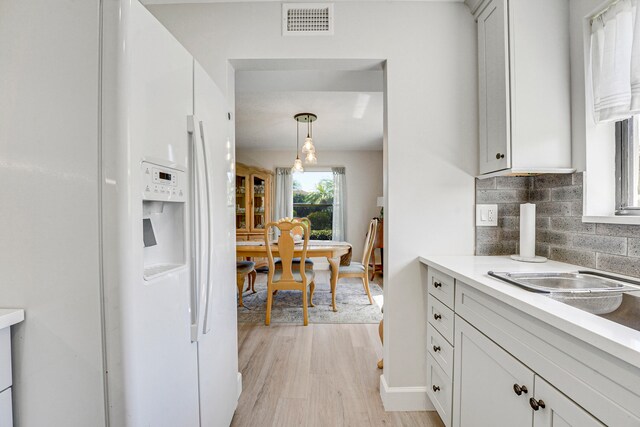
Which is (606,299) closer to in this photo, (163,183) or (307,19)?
(163,183)

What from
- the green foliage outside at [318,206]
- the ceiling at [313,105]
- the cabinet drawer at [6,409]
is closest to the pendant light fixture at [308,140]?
the ceiling at [313,105]

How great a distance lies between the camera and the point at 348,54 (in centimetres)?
171

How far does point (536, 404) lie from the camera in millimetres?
825

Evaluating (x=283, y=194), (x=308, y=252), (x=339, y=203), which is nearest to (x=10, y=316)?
(x=308, y=252)

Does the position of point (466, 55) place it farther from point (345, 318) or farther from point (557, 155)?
point (345, 318)

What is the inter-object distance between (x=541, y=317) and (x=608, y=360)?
0.51 feet

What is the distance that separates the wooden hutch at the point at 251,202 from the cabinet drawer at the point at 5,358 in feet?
14.2

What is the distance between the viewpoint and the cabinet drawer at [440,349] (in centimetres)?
138

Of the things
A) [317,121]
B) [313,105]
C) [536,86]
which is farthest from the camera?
[317,121]

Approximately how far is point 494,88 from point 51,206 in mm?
1895

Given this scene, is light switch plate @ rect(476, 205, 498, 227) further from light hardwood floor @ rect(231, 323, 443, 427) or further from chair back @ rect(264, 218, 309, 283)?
chair back @ rect(264, 218, 309, 283)

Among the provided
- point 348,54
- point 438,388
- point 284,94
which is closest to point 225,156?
point 348,54

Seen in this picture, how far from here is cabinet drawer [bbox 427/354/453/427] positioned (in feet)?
4.55

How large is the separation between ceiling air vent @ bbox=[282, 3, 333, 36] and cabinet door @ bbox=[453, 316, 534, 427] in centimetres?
171
